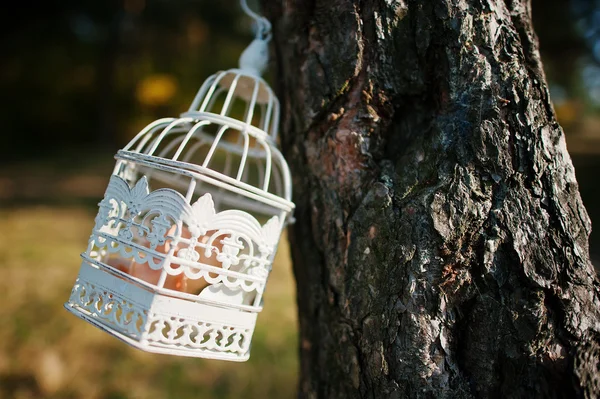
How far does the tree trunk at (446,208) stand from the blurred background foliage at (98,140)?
1152 mm

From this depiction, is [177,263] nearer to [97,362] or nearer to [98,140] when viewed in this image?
[97,362]

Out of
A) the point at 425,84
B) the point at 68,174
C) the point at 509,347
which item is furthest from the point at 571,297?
the point at 68,174

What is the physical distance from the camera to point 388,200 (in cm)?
88

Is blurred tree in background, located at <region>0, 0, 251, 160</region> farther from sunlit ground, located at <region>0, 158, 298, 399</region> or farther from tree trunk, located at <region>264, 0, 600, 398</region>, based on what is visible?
tree trunk, located at <region>264, 0, 600, 398</region>

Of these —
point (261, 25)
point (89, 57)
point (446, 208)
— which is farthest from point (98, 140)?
point (446, 208)

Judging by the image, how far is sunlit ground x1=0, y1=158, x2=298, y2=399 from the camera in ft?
6.01


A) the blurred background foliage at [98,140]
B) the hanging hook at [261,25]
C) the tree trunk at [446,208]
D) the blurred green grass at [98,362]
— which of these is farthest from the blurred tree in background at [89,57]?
the tree trunk at [446,208]

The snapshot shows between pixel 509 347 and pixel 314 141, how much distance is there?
1.64 feet

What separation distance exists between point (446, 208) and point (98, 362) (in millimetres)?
A: 1629

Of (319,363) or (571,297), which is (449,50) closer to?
(571,297)

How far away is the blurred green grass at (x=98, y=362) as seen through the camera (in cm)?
183

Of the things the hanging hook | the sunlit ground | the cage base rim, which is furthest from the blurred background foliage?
the cage base rim

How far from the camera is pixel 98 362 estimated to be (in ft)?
6.37

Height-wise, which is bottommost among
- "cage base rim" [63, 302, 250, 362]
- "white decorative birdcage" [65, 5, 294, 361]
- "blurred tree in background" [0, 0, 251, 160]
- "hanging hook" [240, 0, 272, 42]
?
Result: "cage base rim" [63, 302, 250, 362]
